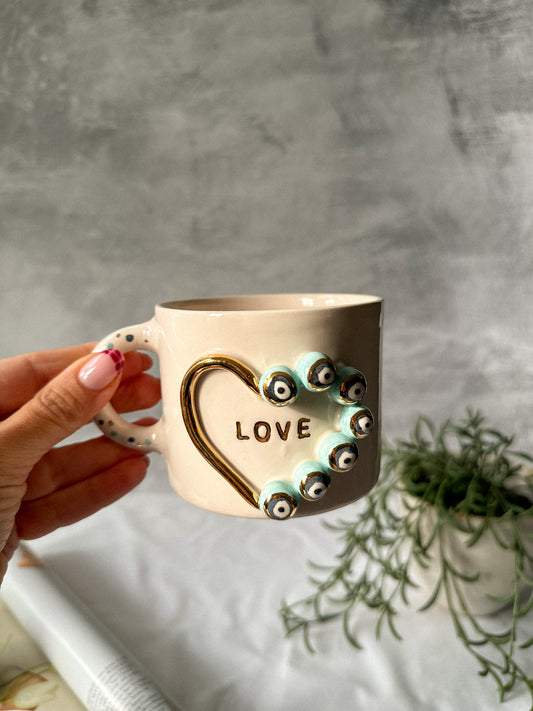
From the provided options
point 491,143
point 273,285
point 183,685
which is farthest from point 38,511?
point 491,143

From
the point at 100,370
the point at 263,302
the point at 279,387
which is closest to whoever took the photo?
the point at 279,387

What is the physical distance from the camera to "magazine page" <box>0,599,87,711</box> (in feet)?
2.02

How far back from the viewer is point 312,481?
1.54 feet

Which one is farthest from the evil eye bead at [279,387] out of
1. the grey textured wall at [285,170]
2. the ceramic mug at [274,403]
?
the grey textured wall at [285,170]

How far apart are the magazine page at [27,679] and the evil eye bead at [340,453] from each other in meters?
0.36

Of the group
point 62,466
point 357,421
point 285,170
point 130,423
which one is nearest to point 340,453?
point 357,421

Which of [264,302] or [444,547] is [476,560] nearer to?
[444,547]

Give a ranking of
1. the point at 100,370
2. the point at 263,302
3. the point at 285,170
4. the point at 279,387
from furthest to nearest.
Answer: the point at 285,170, the point at 263,302, the point at 100,370, the point at 279,387

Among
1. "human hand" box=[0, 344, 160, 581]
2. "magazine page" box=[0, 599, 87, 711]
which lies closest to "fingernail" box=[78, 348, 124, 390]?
"human hand" box=[0, 344, 160, 581]

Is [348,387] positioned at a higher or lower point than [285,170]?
lower

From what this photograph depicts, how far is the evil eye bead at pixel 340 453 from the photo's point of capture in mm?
471

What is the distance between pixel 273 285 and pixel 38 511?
54 cm

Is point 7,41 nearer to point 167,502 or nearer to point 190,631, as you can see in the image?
point 167,502

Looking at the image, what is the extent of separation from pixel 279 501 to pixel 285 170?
0.71 meters
